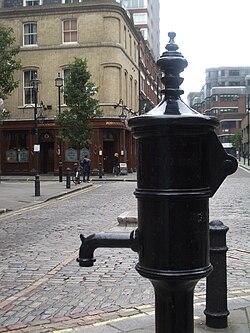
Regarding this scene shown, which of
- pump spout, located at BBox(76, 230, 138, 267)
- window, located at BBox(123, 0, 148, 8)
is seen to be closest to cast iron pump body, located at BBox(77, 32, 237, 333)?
pump spout, located at BBox(76, 230, 138, 267)

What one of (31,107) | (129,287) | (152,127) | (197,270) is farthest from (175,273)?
(31,107)

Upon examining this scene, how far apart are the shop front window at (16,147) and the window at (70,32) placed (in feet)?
28.1

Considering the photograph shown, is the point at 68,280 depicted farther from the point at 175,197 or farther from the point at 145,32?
the point at 145,32

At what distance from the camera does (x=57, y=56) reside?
41.0 metres

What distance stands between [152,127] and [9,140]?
40717mm

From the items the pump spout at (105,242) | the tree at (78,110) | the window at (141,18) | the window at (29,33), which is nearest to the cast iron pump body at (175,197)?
the pump spout at (105,242)

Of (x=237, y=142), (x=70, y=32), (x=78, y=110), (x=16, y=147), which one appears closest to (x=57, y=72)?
(x=70, y=32)

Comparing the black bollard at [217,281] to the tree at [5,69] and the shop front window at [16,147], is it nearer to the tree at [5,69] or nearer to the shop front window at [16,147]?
the tree at [5,69]

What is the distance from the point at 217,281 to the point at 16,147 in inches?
1508

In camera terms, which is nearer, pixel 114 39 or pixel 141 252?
pixel 141 252

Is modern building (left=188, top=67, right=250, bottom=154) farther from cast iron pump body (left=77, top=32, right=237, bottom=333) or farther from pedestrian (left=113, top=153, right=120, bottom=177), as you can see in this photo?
cast iron pump body (left=77, top=32, right=237, bottom=333)

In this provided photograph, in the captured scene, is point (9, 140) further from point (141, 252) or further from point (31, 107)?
point (141, 252)

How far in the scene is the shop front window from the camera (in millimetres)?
41219

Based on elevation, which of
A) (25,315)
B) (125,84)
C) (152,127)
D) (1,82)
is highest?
(125,84)
